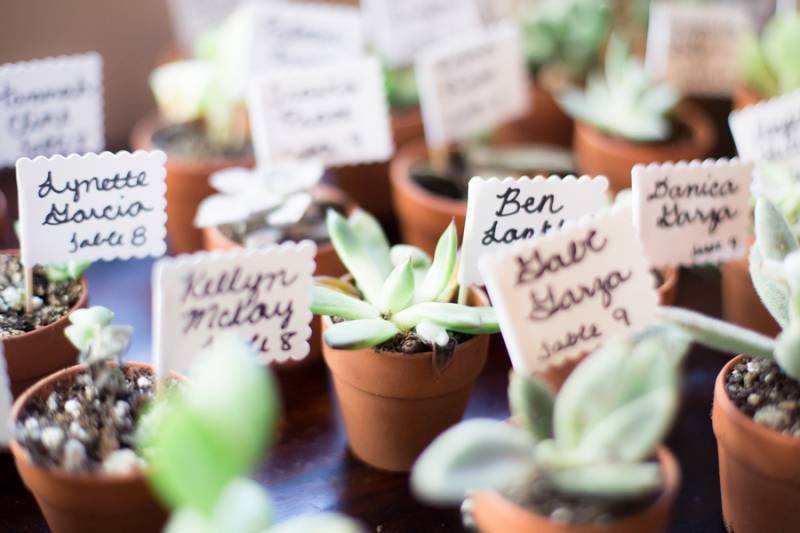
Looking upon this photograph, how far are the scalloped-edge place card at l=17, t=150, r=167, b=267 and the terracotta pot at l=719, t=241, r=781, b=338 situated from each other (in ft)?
2.34

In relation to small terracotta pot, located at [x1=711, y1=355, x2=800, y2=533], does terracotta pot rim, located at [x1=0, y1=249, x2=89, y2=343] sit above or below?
above

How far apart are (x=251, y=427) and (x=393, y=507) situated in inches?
13.5

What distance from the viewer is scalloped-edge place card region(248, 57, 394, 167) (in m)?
1.23

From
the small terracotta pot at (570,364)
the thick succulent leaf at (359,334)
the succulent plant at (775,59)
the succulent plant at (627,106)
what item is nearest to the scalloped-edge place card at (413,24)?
the succulent plant at (627,106)

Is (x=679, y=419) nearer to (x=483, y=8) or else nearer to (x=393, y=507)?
(x=393, y=507)

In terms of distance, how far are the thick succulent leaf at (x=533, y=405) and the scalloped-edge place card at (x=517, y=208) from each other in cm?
21

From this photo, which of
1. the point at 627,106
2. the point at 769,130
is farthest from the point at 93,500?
the point at 627,106

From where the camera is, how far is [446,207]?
1.24m

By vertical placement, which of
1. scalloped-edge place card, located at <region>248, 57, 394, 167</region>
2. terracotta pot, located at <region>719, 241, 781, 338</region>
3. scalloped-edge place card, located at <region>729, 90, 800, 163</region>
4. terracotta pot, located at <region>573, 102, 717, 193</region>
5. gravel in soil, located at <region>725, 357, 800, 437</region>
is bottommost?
terracotta pot, located at <region>719, 241, 781, 338</region>

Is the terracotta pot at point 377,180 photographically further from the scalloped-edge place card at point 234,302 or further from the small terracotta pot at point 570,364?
the scalloped-edge place card at point 234,302

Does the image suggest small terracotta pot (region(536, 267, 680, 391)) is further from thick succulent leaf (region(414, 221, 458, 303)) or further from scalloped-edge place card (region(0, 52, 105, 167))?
scalloped-edge place card (region(0, 52, 105, 167))

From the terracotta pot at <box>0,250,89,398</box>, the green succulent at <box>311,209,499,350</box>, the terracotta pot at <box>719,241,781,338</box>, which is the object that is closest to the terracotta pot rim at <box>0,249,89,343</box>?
the terracotta pot at <box>0,250,89,398</box>

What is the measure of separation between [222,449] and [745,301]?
0.77m

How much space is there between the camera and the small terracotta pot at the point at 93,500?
712 millimetres
